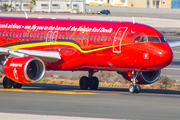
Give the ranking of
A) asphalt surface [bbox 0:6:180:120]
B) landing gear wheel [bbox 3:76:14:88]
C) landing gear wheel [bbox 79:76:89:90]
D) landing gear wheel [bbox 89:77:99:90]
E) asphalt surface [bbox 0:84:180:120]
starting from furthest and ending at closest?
landing gear wheel [bbox 89:77:99:90]
landing gear wheel [bbox 79:76:89:90]
landing gear wheel [bbox 3:76:14:88]
asphalt surface [bbox 0:84:180:120]
asphalt surface [bbox 0:6:180:120]

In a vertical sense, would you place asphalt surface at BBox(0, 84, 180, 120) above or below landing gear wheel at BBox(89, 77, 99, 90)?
above

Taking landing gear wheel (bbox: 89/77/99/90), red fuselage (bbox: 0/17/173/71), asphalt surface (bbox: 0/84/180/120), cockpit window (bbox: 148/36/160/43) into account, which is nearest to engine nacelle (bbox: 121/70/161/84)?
red fuselage (bbox: 0/17/173/71)

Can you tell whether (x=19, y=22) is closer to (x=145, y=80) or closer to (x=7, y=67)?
(x=7, y=67)

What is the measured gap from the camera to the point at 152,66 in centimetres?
2353

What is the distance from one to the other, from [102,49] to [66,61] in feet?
8.32

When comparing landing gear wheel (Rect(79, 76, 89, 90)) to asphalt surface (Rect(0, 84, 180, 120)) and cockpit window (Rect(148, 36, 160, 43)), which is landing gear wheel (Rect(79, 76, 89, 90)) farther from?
cockpit window (Rect(148, 36, 160, 43))

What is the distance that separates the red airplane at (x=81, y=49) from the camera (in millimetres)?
23859

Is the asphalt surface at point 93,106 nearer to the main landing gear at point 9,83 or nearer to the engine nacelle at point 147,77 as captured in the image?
the engine nacelle at point 147,77

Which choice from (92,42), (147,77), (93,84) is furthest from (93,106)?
(93,84)

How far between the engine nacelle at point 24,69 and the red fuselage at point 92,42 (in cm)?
179

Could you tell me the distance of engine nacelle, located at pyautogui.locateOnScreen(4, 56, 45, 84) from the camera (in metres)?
23.9

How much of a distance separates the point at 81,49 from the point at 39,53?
8.19 feet

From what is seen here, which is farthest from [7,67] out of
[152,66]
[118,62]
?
[152,66]

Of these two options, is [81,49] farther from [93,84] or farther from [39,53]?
[93,84]
